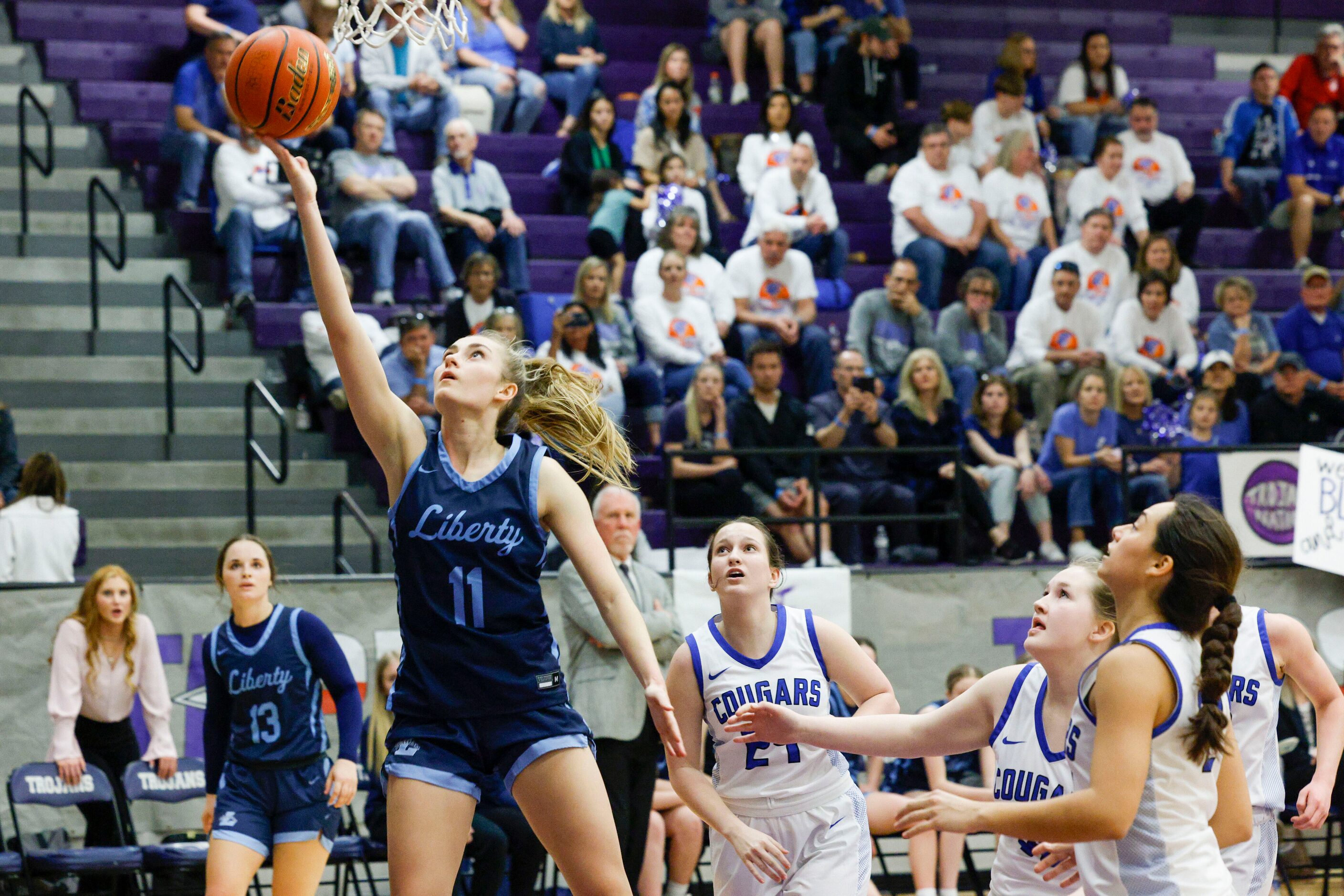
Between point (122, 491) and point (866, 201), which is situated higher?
point (866, 201)

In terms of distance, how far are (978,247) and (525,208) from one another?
3.24 meters

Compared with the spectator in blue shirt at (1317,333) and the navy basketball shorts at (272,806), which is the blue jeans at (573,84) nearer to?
the spectator in blue shirt at (1317,333)

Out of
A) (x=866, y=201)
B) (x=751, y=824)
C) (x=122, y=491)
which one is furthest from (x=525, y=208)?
(x=751, y=824)

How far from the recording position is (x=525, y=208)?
1176 cm

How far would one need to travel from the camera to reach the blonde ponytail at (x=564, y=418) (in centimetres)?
417

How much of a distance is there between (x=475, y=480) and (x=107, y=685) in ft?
14.0

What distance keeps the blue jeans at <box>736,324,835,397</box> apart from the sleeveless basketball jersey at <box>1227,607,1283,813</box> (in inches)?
221

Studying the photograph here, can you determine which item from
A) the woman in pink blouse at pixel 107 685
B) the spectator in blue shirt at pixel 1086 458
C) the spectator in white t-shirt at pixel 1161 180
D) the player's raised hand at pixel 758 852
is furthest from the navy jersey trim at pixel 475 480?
the spectator in white t-shirt at pixel 1161 180

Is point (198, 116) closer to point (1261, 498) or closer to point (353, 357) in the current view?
point (1261, 498)

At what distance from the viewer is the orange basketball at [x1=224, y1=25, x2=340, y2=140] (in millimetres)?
4293

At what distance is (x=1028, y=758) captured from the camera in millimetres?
3996

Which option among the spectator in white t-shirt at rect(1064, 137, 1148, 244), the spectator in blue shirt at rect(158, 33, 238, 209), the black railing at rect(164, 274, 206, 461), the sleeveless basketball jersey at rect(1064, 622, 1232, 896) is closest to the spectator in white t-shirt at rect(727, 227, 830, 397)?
the spectator in white t-shirt at rect(1064, 137, 1148, 244)

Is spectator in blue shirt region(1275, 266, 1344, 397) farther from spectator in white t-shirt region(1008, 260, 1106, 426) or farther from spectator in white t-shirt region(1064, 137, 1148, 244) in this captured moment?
spectator in white t-shirt region(1008, 260, 1106, 426)

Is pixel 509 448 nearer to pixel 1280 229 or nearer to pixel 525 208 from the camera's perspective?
pixel 525 208
